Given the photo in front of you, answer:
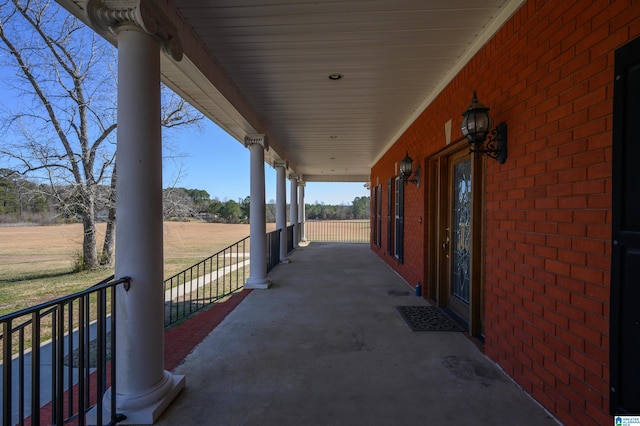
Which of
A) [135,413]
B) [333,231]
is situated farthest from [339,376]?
[333,231]

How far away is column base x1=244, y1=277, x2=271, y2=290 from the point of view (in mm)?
5277

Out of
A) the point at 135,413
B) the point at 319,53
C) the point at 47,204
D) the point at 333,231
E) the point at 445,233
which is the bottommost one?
the point at 333,231

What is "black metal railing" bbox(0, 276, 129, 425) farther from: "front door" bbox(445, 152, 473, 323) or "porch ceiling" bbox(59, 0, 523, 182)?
"front door" bbox(445, 152, 473, 323)

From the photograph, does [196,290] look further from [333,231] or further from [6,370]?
[333,231]

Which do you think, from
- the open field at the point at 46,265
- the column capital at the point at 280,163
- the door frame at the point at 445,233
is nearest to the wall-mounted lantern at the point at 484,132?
the door frame at the point at 445,233

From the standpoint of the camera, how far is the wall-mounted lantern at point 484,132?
2527mm

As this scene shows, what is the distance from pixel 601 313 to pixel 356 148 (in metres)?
6.89

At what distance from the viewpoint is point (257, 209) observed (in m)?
5.54

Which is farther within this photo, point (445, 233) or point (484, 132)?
point (445, 233)

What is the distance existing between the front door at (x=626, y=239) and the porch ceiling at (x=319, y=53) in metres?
1.26

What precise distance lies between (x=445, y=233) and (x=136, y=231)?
3.53 meters

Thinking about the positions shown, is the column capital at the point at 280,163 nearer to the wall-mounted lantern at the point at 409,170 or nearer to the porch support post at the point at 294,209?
the porch support post at the point at 294,209

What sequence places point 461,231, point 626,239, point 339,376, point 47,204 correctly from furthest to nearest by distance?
point 47,204 → point 461,231 → point 339,376 → point 626,239

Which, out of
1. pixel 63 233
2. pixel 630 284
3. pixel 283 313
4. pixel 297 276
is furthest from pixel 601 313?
pixel 63 233
